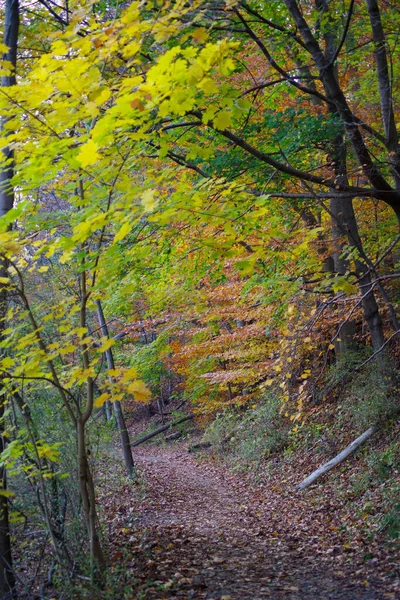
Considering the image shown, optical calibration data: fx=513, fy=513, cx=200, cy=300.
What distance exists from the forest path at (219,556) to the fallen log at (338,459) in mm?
668

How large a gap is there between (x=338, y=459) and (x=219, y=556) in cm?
384

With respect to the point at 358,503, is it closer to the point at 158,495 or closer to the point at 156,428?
the point at 158,495

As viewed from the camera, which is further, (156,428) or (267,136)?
(156,428)

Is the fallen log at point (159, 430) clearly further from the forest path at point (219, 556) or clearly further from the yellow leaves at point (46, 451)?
the yellow leaves at point (46, 451)

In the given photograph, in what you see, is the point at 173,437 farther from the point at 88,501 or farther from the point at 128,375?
the point at 128,375

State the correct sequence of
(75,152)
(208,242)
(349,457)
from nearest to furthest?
(75,152), (208,242), (349,457)

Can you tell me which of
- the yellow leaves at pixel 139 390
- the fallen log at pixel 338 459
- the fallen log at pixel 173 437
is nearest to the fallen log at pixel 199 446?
the fallen log at pixel 173 437

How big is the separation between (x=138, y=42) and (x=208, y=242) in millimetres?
1456

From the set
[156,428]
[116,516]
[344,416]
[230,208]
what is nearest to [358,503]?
[344,416]

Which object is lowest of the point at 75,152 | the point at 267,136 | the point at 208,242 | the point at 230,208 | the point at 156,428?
the point at 156,428

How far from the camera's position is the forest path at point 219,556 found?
4828 mm

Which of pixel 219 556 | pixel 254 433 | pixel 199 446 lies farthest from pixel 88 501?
pixel 199 446

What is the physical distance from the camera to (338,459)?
30.2 feet

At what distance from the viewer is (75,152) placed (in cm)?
341
